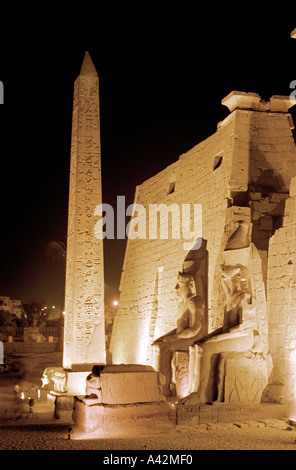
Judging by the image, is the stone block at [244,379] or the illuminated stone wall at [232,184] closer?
the stone block at [244,379]

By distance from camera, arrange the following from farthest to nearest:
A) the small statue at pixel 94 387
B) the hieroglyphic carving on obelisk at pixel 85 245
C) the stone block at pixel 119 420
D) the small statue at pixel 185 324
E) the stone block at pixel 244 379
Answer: the hieroglyphic carving on obelisk at pixel 85 245
the small statue at pixel 185 324
the stone block at pixel 244 379
the small statue at pixel 94 387
the stone block at pixel 119 420

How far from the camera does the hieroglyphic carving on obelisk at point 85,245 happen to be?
11.6 m

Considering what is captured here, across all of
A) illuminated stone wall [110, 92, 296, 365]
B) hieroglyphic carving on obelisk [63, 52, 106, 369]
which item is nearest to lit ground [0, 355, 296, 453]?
illuminated stone wall [110, 92, 296, 365]

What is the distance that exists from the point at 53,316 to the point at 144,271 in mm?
53055

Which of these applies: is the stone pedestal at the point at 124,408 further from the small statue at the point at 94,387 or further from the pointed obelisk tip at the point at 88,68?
the pointed obelisk tip at the point at 88,68

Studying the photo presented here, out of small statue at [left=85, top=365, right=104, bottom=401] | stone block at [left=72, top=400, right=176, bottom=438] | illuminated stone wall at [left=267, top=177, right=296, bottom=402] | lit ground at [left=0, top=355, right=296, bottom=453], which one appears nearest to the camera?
lit ground at [left=0, top=355, right=296, bottom=453]

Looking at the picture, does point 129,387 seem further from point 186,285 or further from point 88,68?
point 88,68

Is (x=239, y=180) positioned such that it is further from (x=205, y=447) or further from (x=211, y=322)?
(x=205, y=447)

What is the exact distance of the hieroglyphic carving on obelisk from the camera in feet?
38.1

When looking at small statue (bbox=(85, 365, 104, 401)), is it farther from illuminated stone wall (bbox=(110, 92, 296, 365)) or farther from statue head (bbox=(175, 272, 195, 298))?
statue head (bbox=(175, 272, 195, 298))

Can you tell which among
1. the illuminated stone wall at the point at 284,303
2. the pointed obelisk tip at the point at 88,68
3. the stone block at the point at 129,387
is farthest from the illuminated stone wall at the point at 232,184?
the pointed obelisk tip at the point at 88,68

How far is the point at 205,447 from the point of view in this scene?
7.19 m

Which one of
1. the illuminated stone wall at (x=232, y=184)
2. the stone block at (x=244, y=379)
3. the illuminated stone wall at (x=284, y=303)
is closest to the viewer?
the stone block at (x=244, y=379)

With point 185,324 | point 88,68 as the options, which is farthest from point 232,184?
point 88,68
